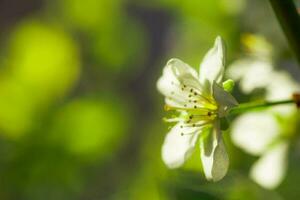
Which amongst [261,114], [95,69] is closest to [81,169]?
[95,69]

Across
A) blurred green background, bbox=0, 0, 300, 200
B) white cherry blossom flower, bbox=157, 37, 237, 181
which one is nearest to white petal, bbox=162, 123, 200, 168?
white cherry blossom flower, bbox=157, 37, 237, 181

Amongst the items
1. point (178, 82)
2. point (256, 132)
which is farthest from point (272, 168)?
point (178, 82)

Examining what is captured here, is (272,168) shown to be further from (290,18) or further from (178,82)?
(290,18)

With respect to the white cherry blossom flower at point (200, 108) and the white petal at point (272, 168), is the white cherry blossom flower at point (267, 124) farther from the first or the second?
the white cherry blossom flower at point (200, 108)

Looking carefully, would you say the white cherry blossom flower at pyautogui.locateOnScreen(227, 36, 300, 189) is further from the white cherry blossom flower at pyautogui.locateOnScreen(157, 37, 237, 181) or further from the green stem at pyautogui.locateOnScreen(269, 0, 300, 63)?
the green stem at pyautogui.locateOnScreen(269, 0, 300, 63)

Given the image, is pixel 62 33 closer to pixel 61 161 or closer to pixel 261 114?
pixel 61 161
